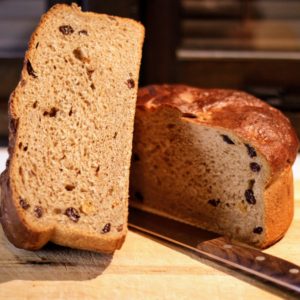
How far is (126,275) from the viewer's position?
162 centimetres

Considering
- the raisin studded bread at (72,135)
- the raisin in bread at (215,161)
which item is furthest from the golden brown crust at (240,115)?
the raisin studded bread at (72,135)

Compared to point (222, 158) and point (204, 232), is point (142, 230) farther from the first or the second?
point (222, 158)

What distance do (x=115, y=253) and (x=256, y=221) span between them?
1.46ft

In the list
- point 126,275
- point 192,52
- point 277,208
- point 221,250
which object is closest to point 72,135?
point 126,275

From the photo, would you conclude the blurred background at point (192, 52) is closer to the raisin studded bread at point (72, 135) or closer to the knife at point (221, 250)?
the raisin studded bread at point (72, 135)

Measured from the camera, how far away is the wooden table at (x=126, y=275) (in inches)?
60.5

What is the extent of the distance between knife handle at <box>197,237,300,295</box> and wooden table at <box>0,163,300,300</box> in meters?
0.03

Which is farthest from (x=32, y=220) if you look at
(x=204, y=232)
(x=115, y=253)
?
(x=204, y=232)

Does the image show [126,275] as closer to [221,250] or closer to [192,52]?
[221,250]

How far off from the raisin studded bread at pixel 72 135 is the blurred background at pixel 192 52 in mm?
628

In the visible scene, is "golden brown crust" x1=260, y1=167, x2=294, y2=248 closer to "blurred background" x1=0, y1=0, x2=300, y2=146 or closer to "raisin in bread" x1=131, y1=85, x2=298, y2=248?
"raisin in bread" x1=131, y1=85, x2=298, y2=248

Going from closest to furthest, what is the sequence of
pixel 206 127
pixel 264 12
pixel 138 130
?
pixel 206 127 → pixel 138 130 → pixel 264 12

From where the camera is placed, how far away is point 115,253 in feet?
5.66

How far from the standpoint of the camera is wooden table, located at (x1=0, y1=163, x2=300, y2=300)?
154 cm
